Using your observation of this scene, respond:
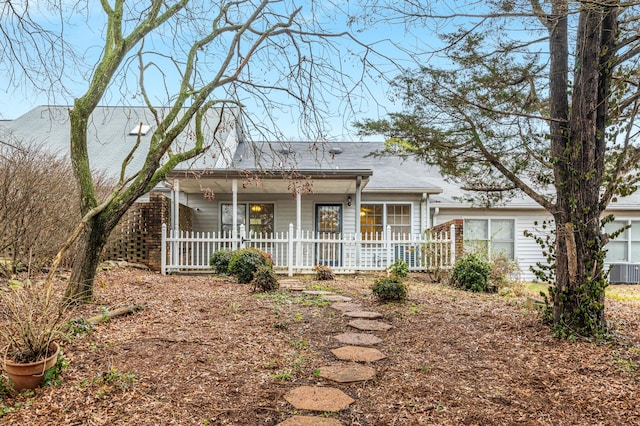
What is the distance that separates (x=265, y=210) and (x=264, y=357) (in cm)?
968

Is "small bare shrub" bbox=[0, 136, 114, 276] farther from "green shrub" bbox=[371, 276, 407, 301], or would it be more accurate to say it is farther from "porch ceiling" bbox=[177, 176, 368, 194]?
"green shrub" bbox=[371, 276, 407, 301]

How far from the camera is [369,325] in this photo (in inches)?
187

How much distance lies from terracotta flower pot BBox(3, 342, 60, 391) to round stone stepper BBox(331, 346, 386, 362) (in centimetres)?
223

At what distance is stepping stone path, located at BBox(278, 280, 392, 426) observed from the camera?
2607mm

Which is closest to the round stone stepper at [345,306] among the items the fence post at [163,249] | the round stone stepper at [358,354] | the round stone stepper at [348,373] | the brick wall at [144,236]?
the round stone stepper at [358,354]

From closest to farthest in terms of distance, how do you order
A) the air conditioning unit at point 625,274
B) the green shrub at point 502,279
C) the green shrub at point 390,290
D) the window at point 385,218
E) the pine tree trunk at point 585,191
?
the pine tree trunk at point 585,191, the green shrub at point 390,290, the green shrub at point 502,279, the air conditioning unit at point 625,274, the window at point 385,218

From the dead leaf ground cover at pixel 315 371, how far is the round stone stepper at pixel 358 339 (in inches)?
3.6

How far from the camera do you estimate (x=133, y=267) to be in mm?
9609

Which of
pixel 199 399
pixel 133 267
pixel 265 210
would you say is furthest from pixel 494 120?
pixel 265 210

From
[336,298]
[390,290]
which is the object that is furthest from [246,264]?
[390,290]

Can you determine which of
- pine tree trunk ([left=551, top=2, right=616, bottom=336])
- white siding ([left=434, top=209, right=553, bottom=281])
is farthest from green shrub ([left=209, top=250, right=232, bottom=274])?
white siding ([left=434, top=209, right=553, bottom=281])

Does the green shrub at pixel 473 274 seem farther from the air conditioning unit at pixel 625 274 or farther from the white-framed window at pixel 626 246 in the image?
the white-framed window at pixel 626 246

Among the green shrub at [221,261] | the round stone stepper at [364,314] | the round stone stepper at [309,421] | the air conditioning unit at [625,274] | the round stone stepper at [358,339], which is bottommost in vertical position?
the air conditioning unit at [625,274]

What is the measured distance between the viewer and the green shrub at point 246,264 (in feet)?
25.4
